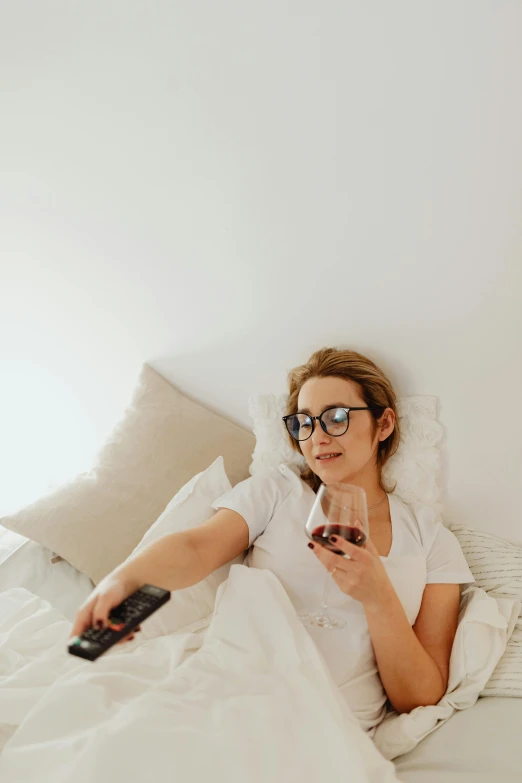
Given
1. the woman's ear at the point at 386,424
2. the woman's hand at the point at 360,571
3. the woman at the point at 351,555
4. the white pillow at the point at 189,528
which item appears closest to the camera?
the woman's hand at the point at 360,571

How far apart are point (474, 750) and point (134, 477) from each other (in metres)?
1.10

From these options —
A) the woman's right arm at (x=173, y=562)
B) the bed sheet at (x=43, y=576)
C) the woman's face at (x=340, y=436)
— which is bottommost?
the bed sheet at (x=43, y=576)

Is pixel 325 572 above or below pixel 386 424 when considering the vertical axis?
below

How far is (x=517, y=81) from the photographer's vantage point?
4.73ft

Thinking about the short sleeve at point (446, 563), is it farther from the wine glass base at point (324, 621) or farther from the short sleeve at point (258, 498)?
the short sleeve at point (258, 498)

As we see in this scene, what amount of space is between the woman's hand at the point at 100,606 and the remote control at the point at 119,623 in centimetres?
2

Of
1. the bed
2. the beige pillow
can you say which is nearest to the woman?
the bed

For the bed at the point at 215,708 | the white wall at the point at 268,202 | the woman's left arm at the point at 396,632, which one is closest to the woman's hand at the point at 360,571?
the woman's left arm at the point at 396,632

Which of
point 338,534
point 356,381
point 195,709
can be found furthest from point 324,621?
point 356,381

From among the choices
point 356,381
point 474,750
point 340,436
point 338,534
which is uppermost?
point 356,381

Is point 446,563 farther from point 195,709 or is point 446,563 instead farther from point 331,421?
point 195,709

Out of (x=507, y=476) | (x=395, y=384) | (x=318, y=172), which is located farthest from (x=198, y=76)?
(x=507, y=476)

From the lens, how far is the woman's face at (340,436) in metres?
1.50

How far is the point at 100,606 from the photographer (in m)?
1.04
